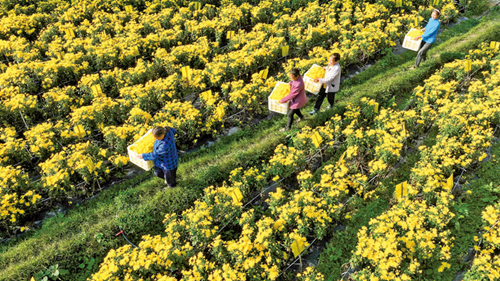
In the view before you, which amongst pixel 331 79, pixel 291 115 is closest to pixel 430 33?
pixel 331 79

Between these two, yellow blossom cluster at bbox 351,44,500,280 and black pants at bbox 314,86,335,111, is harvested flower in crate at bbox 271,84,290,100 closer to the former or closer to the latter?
black pants at bbox 314,86,335,111

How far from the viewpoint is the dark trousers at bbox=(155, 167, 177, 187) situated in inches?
257

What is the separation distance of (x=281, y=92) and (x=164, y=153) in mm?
3310

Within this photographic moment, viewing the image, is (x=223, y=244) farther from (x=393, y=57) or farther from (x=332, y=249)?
(x=393, y=57)

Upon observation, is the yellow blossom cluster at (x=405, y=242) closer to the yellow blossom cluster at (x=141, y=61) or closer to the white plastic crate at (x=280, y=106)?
the yellow blossom cluster at (x=141, y=61)

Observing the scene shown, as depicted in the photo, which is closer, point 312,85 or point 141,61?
point 312,85

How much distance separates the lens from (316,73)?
28.0 feet

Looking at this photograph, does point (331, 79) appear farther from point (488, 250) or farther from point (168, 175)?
point (488, 250)

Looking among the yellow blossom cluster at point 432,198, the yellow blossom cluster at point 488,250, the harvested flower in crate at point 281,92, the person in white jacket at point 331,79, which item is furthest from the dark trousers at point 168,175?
the yellow blossom cluster at point 488,250

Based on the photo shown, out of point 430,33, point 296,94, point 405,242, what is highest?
point 430,33

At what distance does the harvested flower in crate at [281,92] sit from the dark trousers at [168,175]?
299 cm

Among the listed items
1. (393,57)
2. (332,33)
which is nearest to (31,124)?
(332,33)

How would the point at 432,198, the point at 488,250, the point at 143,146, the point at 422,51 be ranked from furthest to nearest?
the point at 422,51, the point at 143,146, the point at 432,198, the point at 488,250

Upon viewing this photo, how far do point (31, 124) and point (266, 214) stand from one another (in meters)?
6.19
